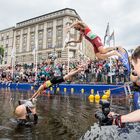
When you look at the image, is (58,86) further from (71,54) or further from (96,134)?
(71,54)

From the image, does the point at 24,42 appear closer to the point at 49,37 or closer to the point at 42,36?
the point at 42,36

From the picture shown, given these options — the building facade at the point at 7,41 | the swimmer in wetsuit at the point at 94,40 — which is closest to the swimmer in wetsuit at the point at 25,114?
the swimmer in wetsuit at the point at 94,40

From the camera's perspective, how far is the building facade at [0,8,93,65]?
75250 millimetres

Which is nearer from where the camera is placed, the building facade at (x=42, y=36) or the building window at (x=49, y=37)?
the building facade at (x=42, y=36)

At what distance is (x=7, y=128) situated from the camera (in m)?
6.60

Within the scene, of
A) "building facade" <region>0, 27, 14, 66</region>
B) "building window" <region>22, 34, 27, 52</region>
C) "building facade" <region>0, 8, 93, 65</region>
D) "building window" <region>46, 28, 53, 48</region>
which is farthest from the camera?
"building facade" <region>0, 27, 14, 66</region>

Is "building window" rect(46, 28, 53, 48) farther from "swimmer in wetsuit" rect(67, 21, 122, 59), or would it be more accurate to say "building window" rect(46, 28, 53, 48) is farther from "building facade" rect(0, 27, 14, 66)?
"swimmer in wetsuit" rect(67, 21, 122, 59)

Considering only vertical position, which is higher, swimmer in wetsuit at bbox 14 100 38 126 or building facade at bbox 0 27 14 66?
building facade at bbox 0 27 14 66

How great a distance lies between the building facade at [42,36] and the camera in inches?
2963

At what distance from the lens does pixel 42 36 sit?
84125 millimetres

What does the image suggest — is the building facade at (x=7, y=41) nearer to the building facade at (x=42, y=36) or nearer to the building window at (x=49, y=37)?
the building facade at (x=42, y=36)

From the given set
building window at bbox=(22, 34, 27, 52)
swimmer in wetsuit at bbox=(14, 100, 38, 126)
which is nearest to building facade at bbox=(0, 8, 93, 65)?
building window at bbox=(22, 34, 27, 52)

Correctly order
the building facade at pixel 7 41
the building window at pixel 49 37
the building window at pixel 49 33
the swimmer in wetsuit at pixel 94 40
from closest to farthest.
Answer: the swimmer in wetsuit at pixel 94 40 < the building window at pixel 49 37 < the building window at pixel 49 33 < the building facade at pixel 7 41

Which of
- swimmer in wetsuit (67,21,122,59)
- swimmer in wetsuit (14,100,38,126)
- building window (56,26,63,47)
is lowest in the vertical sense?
swimmer in wetsuit (14,100,38,126)
